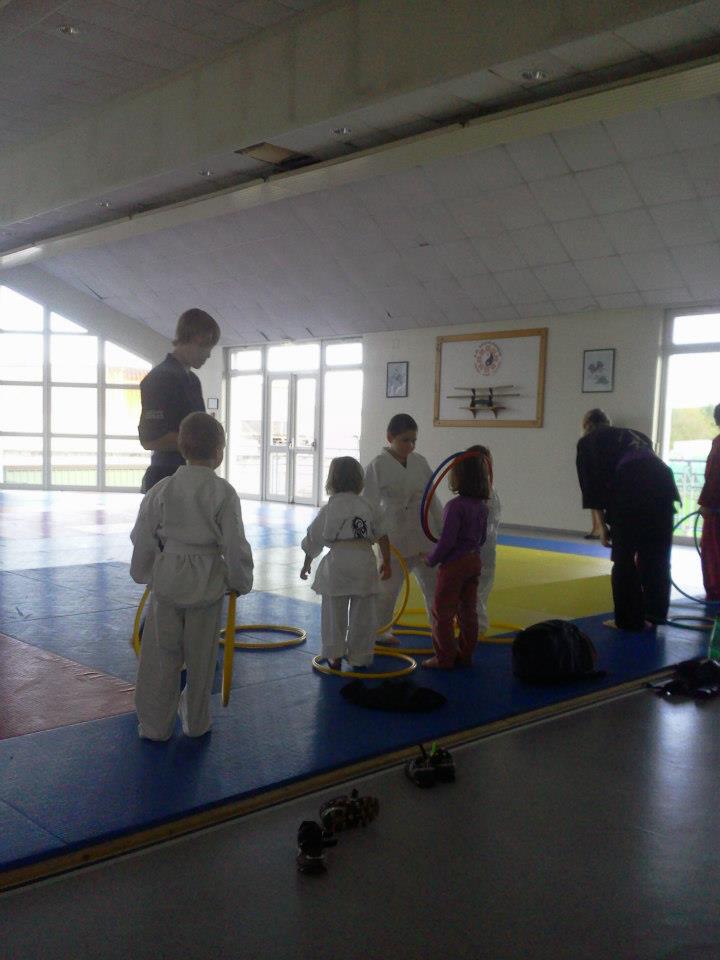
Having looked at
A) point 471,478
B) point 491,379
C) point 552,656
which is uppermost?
point 491,379

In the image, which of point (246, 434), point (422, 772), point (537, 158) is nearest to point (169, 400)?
point (422, 772)

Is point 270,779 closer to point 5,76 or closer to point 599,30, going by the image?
point 599,30

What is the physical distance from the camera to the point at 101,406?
672 inches

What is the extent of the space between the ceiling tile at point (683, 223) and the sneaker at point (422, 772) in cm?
742

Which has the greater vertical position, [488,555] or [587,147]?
[587,147]

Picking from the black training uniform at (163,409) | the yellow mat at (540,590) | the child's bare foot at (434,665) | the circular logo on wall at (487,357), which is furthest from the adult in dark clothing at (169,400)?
the circular logo on wall at (487,357)

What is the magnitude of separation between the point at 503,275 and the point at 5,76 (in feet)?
20.1

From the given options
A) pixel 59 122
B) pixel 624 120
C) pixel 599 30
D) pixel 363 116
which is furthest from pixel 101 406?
pixel 599 30

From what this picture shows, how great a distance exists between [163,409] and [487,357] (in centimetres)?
899

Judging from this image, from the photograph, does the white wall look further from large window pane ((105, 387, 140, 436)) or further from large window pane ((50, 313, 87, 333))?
large window pane ((50, 313, 87, 333))

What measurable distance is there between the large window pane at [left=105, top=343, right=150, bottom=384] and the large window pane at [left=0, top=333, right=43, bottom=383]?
1.25 m

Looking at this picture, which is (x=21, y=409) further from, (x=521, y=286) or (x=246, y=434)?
(x=521, y=286)

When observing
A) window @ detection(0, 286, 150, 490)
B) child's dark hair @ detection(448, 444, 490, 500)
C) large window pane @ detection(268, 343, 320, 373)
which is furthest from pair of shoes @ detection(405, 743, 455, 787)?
window @ detection(0, 286, 150, 490)

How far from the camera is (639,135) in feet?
26.7
